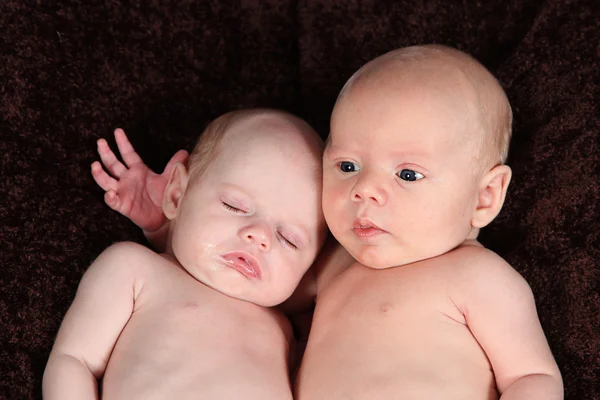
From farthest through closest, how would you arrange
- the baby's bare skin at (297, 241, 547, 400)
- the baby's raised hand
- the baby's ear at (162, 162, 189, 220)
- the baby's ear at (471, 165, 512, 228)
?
the baby's raised hand, the baby's ear at (162, 162, 189, 220), the baby's ear at (471, 165, 512, 228), the baby's bare skin at (297, 241, 547, 400)

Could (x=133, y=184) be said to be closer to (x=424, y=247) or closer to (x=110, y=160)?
(x=110, y=160)

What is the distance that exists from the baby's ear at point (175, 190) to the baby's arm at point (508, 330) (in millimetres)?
606

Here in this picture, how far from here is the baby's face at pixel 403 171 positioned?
1530mm

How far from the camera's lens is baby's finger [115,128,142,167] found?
6.36 ft

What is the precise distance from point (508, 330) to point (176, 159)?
813 mm

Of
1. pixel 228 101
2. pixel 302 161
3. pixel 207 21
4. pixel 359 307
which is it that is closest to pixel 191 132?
pixel 228 101

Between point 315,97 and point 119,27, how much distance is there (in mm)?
481

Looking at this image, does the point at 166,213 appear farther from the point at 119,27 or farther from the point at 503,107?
the point at 503,107

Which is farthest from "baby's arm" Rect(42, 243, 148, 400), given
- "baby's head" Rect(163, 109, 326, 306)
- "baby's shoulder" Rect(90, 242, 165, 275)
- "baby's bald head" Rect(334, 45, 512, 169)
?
"baby's bald head" Rect(334, 45, 512, 169)

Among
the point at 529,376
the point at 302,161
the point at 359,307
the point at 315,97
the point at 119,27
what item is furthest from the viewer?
the point at 315,97

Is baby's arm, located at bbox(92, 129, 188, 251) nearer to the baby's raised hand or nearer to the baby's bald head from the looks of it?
the baby's raised hand

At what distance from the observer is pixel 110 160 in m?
1.93

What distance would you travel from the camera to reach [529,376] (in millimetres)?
1514

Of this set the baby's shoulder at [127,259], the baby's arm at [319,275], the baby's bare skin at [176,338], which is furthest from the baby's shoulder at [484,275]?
the baby's shoulder at [127,259]
